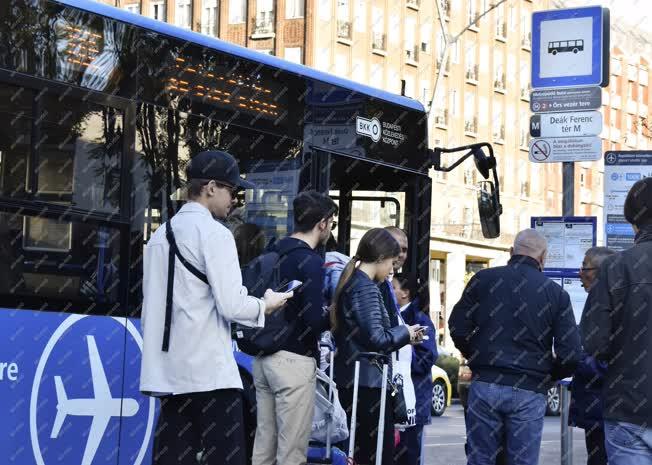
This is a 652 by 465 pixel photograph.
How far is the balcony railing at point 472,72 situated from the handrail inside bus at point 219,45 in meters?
60.0

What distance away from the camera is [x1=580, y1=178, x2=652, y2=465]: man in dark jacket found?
605cm

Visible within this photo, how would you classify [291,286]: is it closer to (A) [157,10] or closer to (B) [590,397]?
(B) [590,397]

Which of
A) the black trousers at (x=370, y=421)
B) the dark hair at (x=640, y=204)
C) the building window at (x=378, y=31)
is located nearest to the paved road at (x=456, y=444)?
the black trousers at (x=370, y=421)

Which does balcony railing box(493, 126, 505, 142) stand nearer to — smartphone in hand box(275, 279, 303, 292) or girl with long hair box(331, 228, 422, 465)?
girl with long hair box(331, 228, 422, 465)

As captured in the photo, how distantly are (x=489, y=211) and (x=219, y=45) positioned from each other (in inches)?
149

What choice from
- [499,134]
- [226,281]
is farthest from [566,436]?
[499,134]

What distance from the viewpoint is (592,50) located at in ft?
39.2

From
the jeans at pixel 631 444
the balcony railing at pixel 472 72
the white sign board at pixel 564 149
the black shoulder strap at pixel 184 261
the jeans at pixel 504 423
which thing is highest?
the balcony railing at pixel 472 72

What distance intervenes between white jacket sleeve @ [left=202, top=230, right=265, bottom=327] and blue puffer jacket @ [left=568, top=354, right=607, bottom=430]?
3.59 m

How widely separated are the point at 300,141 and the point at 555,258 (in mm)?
3056

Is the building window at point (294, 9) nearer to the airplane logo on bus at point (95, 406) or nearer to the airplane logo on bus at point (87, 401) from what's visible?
the airplane logo on bus at point (87, 401)

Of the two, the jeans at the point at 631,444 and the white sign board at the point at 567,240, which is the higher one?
the white sign board at the point at 567,240

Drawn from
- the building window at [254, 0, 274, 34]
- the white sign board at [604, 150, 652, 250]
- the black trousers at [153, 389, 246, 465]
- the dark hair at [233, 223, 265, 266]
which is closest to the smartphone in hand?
the black trousers at [153, 389, 246, 465]

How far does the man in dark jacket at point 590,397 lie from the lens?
30.4 feet
